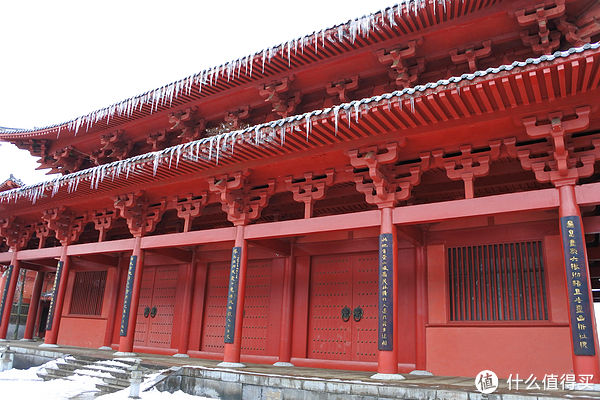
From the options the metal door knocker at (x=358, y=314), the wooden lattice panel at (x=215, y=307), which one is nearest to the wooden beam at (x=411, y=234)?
the metal door knocker at (x=358, y=314)

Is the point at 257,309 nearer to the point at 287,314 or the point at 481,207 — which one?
the point at 287,314

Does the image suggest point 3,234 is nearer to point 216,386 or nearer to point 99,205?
point 99,205

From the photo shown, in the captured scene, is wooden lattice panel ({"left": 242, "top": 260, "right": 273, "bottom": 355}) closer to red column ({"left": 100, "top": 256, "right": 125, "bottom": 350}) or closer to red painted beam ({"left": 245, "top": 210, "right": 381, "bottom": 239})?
red painted beam ({"left": 245, "top": 210, "right": 381, "bottom": 239})

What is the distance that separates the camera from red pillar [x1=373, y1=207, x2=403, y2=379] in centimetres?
764

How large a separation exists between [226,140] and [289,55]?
2755 mm

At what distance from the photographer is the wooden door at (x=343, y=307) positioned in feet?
33.6

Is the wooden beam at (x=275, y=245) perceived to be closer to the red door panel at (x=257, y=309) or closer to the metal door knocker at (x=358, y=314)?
the red door panel at (x=257, y=309)

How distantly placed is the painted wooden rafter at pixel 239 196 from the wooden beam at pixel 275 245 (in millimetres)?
554

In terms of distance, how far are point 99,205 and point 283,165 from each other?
654 cm

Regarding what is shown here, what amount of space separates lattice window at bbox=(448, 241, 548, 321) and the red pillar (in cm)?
197

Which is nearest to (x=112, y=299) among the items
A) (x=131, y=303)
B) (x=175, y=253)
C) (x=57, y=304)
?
(x=57, y=304)

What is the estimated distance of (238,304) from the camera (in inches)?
384

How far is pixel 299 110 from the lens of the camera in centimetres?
1152

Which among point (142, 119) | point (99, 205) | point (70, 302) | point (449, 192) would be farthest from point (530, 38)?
point (70, 302)
